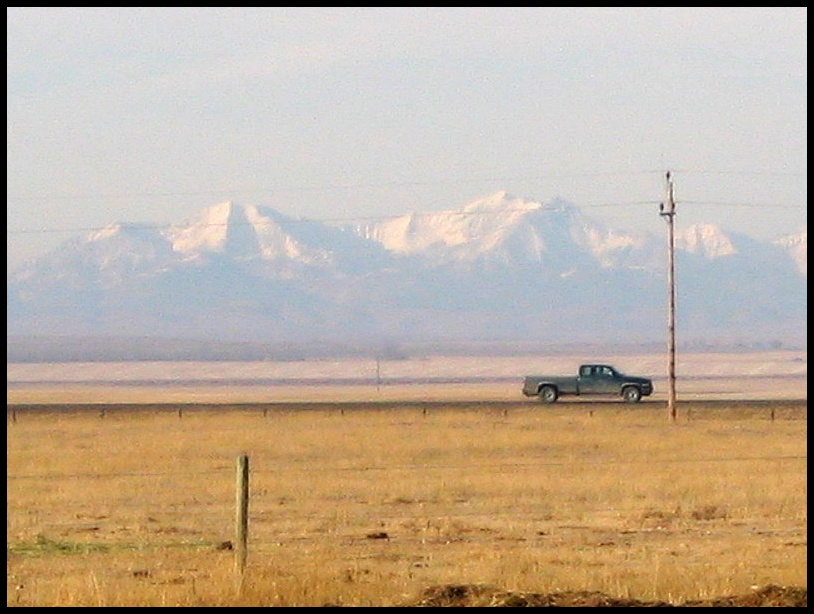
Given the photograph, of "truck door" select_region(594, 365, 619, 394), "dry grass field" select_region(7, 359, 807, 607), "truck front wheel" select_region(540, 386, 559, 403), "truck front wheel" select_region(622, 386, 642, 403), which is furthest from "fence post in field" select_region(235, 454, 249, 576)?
"truck front wheel" select_region(622, 386, 642, 403)

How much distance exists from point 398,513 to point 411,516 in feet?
1.63

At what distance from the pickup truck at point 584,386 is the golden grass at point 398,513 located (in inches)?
748

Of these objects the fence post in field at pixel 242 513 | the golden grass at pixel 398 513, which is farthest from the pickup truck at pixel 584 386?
the fence post in field at pixel 242 513

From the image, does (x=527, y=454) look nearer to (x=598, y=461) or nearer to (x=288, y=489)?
(x=598, y=461)

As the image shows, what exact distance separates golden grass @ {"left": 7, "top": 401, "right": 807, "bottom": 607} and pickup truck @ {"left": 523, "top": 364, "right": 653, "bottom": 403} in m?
19.0

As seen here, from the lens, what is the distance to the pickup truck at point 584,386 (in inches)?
2876

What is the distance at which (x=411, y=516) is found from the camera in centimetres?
2742

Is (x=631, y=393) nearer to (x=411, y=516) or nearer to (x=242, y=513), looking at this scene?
(x=411, y=516)

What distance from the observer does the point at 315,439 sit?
162 feet

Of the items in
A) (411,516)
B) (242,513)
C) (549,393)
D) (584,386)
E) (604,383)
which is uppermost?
(604,383)

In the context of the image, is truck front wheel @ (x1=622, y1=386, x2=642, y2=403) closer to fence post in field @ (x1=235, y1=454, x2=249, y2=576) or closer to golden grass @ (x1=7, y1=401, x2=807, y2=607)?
golden grass @ (x1=7, y1=401, x2=807, y2=607)

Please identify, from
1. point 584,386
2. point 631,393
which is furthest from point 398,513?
point 631,393

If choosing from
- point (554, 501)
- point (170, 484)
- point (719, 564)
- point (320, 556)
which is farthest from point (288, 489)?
point (719, 564)

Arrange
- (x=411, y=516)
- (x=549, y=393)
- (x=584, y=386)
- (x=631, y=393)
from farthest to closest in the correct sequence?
(x=631, y=393) < (x=584, y=386) < (x=549, y=393) < (x=411, y=516)
